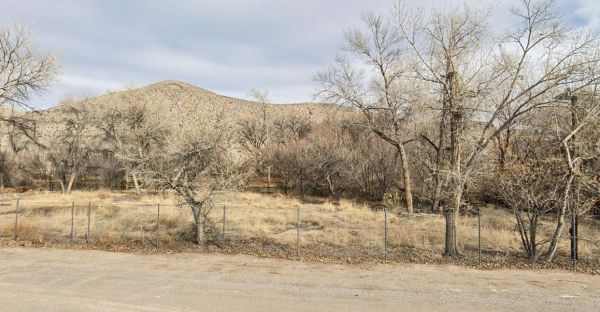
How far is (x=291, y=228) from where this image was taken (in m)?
19.5

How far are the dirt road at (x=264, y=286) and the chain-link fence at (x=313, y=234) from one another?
1627 millimetres

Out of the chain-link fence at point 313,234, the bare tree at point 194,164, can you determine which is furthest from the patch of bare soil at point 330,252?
the bare tree at point 194,164

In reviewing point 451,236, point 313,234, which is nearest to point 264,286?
point 451,236

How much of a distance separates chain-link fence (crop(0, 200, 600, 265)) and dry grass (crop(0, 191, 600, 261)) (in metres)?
0.04

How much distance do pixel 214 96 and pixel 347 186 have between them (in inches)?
3077

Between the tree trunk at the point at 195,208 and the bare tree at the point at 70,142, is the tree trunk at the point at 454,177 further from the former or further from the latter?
the bare tree at the point at 70,142

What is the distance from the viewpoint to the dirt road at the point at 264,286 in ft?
27.9

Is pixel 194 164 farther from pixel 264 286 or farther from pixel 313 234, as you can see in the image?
pixel 264 286

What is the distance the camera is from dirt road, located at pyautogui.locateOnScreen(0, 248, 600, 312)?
849 cm

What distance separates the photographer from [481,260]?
12.7 metres

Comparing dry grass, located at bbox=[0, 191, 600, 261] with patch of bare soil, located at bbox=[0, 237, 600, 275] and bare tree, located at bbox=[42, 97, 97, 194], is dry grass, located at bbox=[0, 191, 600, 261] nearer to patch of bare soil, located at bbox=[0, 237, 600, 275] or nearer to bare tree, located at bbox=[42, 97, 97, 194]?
patch of bare soil, located at bbox=[0, 237, 600, 275]

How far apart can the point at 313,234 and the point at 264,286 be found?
7788 millimetres

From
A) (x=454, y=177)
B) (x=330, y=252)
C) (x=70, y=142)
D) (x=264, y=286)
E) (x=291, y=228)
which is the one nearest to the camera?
(x=264, y=286)

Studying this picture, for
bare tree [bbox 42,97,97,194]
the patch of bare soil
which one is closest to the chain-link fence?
the patch of bare soil
